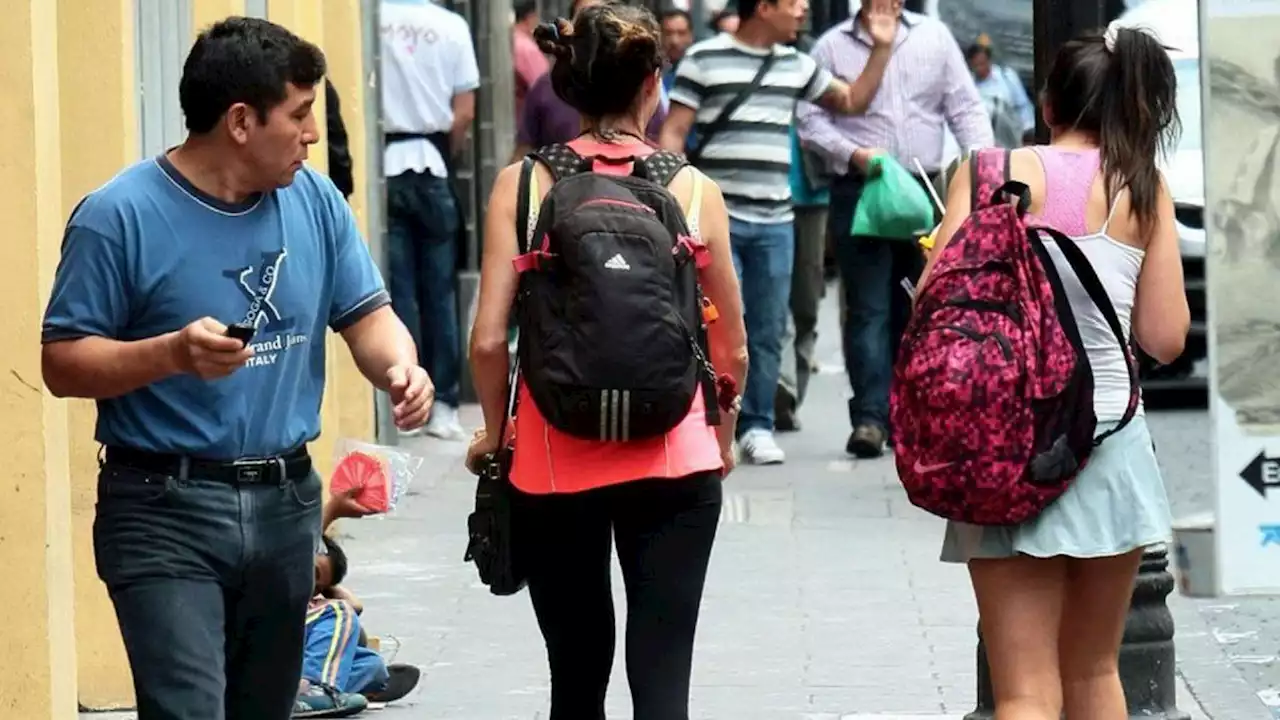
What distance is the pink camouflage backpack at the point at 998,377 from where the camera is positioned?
17.7 feet

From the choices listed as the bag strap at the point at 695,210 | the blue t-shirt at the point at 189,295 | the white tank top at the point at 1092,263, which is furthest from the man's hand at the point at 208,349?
the white tank top at the point at 1092,263

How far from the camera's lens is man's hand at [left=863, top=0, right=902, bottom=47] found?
12688 millimetres

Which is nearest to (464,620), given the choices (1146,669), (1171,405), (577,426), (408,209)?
(1146,669)

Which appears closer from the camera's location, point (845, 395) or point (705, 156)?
point (705, 156)

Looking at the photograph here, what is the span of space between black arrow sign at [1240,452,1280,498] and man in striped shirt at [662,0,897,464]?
6054 mm

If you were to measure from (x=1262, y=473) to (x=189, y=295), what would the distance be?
2.65 m

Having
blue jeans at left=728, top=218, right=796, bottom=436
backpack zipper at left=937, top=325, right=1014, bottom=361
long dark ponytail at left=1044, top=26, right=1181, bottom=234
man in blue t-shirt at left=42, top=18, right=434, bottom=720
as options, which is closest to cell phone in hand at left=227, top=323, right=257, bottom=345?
man in blue t-shirt at left=42, top=18, right=434, bottom=720

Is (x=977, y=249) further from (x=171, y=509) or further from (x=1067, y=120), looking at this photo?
(x=171, y=509)

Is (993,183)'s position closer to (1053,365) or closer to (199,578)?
(1053,365)

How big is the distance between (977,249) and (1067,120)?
0.38 metres

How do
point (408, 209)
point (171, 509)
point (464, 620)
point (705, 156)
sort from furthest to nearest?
point (408, 209) < point (705, 156) < point (464, 620) < point (171, 509)

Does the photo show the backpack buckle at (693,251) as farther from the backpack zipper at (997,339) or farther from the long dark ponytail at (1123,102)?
the long dark ponytail at (1123,102)

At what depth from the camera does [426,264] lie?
13891 mm

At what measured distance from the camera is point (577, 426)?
18.0ft
